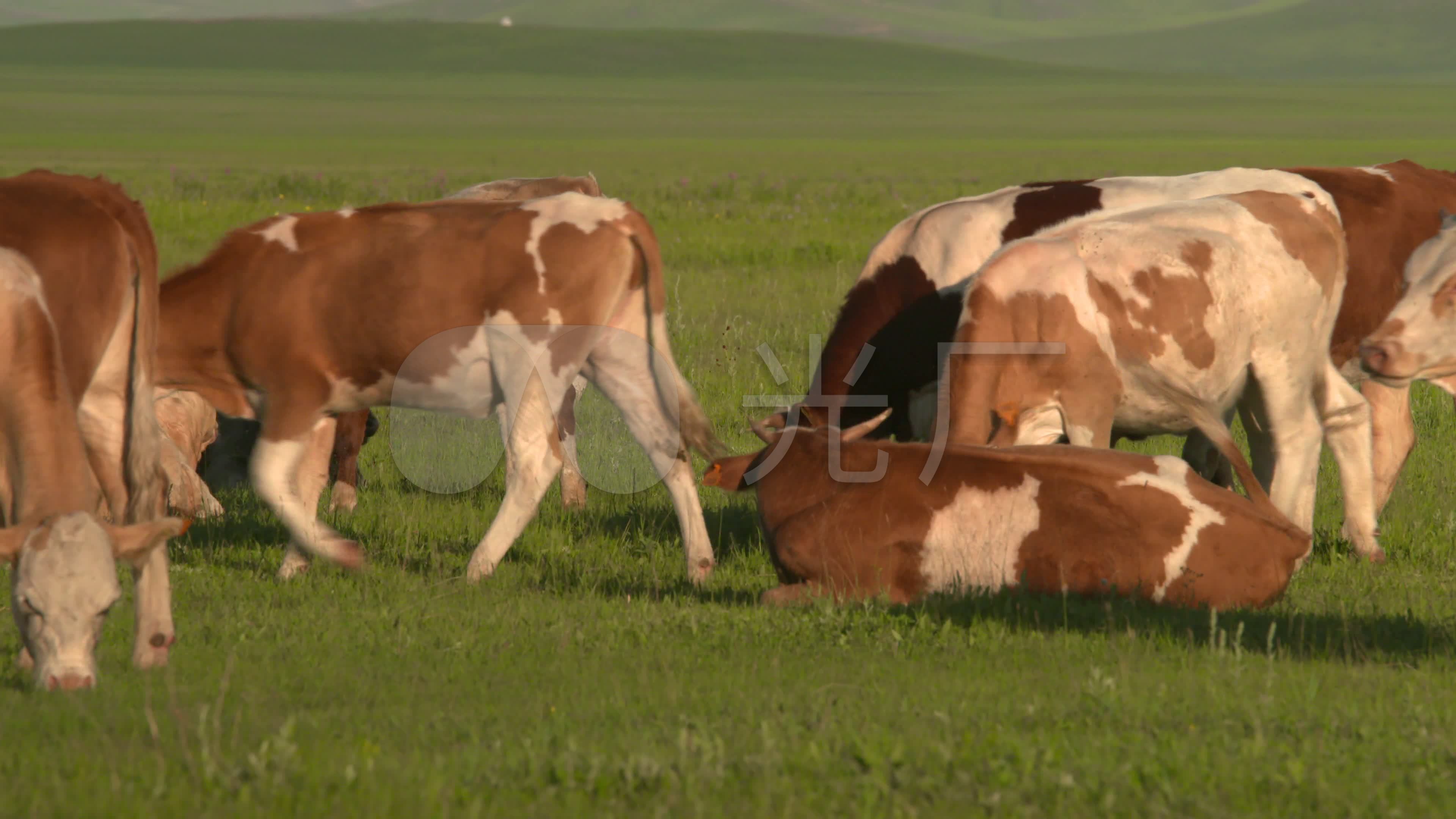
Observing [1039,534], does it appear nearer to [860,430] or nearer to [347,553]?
[860,430]

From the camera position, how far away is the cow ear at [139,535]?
6.11 meters

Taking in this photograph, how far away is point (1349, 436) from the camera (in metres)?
9.78

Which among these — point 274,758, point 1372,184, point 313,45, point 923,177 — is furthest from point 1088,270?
point 313,45

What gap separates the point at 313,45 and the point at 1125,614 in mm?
167734

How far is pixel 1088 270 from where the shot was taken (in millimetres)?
8961

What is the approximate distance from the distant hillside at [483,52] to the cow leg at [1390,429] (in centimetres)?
14749

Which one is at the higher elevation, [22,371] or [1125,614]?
[22,371]

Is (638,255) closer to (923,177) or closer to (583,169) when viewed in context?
(923,177)

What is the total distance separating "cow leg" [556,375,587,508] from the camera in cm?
1127

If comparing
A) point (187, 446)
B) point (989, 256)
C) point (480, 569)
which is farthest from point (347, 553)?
point (989, 256)

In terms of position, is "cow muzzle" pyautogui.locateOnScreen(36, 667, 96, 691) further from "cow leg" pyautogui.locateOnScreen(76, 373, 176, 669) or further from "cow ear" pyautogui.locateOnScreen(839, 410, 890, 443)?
"cow ear" pyautogui.locateOnScreen(839, 410, 890, 443)

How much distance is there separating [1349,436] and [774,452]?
3680mm

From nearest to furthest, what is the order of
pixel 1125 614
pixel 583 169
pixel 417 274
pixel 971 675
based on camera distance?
pixel 971 675 < pixel 1125 614 < pixel 417 274 < pixel 583 169

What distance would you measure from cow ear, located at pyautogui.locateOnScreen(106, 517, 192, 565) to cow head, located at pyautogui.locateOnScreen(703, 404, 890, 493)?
2848 mm
